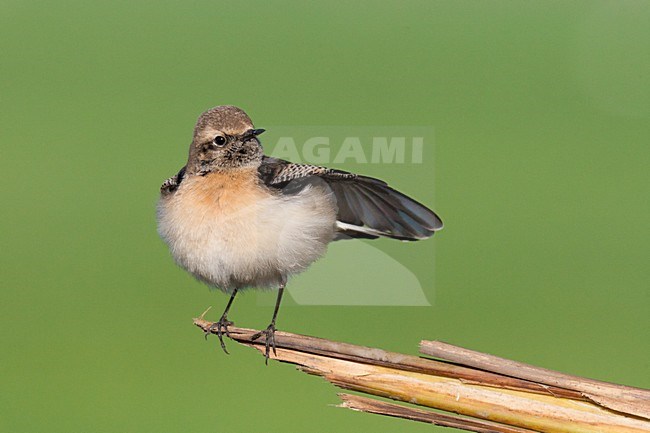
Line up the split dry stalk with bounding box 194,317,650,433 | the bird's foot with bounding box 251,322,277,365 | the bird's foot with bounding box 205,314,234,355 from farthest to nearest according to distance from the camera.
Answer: the bird's foot with bounding box 205,314,234,355
the bird's foot with bounding box 251,322,277,365
the split dry stalk with bounding box 194,317,650,433

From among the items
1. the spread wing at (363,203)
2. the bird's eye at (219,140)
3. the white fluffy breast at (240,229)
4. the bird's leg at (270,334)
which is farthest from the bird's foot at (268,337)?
the bird's eye at (219,140)

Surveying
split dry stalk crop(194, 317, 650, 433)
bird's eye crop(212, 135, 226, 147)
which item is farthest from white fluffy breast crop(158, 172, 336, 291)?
split dry stalk crop(194, 317, 650, 433)

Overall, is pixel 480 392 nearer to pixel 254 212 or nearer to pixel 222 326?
pixel 254 212

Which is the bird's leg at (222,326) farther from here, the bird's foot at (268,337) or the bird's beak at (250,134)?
the bird's beak at (250,134)

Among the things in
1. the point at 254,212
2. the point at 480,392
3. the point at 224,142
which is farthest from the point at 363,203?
the point at 480,392

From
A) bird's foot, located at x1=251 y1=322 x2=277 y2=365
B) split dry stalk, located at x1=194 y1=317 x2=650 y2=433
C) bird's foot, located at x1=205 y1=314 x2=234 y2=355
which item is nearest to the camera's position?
split dry stalk, located at x1=194 y1=317 x2=650 y2=433

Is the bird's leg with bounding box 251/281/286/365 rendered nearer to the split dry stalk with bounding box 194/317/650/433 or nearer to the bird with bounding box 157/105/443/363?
the bird with bounding box 157/105/443/363

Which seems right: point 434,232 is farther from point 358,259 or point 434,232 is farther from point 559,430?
point 559,430
